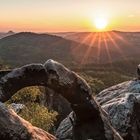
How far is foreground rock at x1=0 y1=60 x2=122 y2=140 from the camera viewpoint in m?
16.8

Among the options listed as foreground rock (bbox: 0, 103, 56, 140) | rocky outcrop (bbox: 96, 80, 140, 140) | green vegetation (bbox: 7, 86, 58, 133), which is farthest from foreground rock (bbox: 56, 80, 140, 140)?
green vegetation (bbox: 7, 86, 58, 133)

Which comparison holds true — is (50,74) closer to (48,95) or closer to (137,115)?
(137,115)

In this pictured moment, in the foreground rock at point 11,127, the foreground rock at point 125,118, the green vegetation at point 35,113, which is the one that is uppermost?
the foreground rock at point 11,127

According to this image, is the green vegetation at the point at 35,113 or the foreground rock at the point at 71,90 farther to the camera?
the green vegetation at the point at 35,113

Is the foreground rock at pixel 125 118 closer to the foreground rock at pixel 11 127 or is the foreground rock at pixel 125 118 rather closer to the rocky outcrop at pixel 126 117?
the rocky outcrop at pixel 126 117

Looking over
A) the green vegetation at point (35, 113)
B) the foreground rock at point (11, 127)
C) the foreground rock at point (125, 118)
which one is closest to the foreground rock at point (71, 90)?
the foreground rock at point (11, 127)

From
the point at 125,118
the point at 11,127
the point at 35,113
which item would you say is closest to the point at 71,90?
the point at 11,127

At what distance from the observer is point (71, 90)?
1838cm

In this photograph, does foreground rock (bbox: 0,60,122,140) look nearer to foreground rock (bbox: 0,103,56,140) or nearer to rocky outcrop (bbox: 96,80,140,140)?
foreground rock (bbox: 0,103,56,140)

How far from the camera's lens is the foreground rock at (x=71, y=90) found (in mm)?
16766

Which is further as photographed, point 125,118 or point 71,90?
point 125,118

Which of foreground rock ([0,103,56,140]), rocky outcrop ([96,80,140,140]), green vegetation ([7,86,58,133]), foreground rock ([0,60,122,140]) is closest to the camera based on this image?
foreground rock ([0,103,56,140])

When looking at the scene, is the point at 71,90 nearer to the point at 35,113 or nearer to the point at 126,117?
the point at 126,117

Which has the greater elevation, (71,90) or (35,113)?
(71,90)
